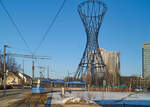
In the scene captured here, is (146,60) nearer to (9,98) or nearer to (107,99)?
(107,99)

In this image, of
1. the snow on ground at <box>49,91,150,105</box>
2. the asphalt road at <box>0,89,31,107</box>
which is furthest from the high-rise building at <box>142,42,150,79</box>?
the asphalt road at <box>0,89,31,107</box>

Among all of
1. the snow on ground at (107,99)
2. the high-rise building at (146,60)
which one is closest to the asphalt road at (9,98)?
the snow on ground at (107,99)

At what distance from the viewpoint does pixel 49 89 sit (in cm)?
3941

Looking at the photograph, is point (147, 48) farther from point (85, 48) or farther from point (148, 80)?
point (85, 48)

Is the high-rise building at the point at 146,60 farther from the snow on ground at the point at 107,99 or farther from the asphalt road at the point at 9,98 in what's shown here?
the asphalt road at the point at 9,98

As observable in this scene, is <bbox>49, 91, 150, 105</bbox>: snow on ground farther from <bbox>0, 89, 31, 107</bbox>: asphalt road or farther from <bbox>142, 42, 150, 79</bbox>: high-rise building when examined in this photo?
<bbox>142, 42, 150, 79</bbox>: high-rise building

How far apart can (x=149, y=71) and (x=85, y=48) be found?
126238 mm

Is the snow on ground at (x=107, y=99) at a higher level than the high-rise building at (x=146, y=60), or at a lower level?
lower

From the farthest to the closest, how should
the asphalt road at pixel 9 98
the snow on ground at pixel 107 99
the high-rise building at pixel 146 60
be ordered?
the high-rise building at pixel 146 60 → the snow on ground at pixel 107 99 → the asphalt road at pixel 9 98

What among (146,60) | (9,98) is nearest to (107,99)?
(9,98)

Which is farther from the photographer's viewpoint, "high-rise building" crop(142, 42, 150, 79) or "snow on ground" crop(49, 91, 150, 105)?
"high-rise building" crop(142, 42, 150, 79)

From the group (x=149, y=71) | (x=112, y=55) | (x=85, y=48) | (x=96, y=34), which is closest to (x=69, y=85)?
(x=85, y=48)

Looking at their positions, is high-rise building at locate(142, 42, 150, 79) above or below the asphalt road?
above

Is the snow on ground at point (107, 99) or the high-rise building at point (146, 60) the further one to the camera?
the high-rise building at point (146, 60)
